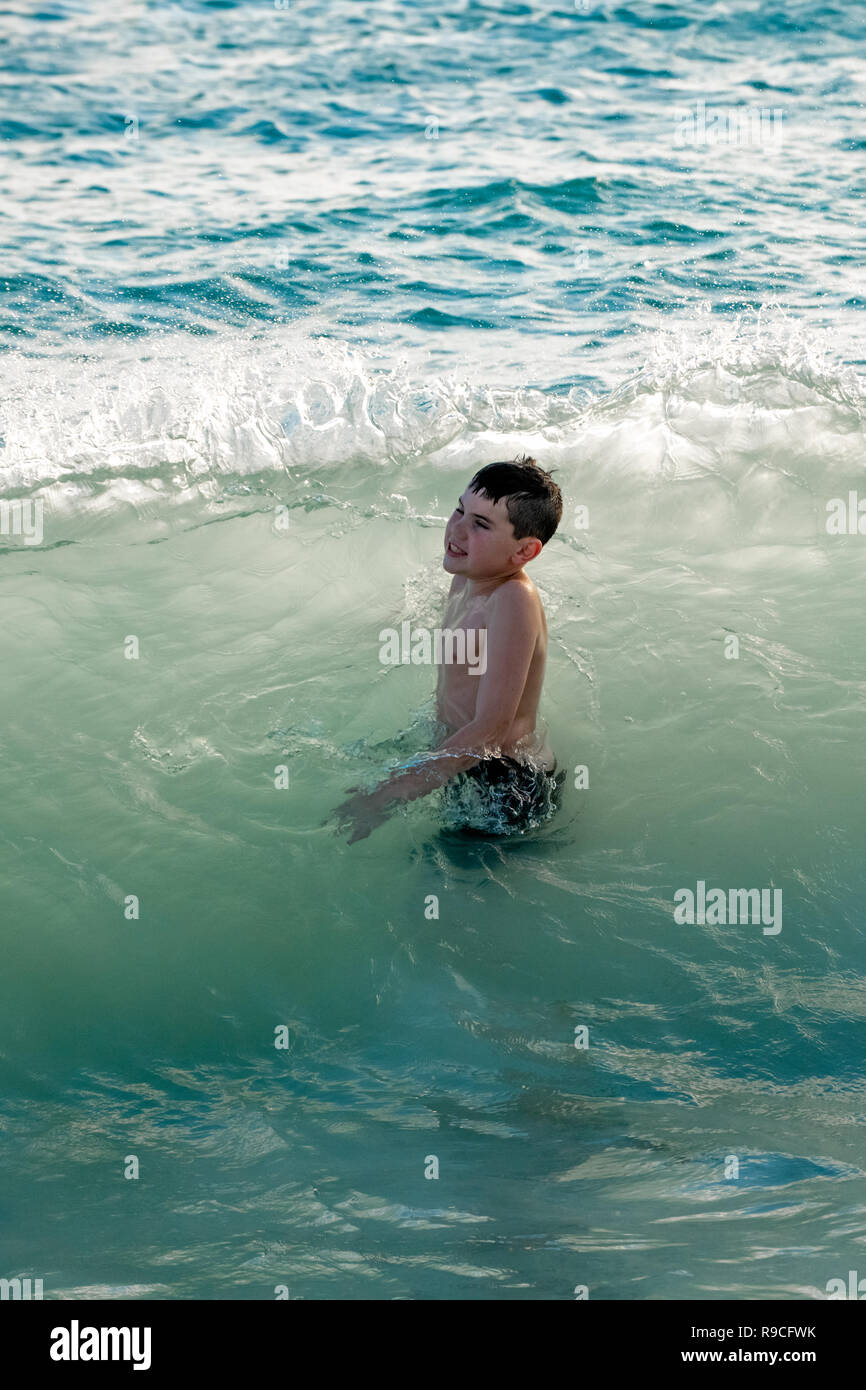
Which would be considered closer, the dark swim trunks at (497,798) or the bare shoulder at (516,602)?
the bare shoulder at (516,602)

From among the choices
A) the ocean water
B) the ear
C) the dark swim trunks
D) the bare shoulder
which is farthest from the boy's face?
the ocean water

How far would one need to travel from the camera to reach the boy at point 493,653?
14.0ft

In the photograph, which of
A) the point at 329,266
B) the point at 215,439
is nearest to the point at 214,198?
the point at 329,266

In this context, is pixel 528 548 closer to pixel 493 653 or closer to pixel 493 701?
pixel 493 653

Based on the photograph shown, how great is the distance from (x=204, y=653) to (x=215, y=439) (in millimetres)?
2268

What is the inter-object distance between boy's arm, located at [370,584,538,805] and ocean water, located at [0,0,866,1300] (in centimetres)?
40

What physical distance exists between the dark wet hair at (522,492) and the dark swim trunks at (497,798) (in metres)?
0.91

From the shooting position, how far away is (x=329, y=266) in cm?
1120

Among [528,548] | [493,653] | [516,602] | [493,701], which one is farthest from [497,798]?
[528,548]

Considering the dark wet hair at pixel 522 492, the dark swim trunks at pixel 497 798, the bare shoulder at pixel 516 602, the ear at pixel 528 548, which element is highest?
the dark wet hair at pixel 522 492

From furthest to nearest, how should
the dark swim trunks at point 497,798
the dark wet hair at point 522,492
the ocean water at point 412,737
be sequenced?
the dark swim trunks at point 497,798, the dark wet hair at point 522,492, the ocean water at point 412,737

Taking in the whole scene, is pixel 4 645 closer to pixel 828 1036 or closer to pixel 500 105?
pixel 828 1036

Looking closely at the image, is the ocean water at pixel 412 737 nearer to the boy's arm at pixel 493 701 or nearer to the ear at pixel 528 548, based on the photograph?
the boy's arm at pixel 493 701

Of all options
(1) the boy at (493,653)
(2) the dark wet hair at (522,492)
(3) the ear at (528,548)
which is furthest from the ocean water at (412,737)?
(2) the dark wet hair at (522,492)
